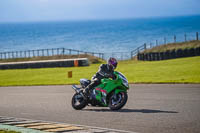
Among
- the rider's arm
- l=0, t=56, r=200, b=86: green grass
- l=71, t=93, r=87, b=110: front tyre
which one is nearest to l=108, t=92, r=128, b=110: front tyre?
the rider's arm

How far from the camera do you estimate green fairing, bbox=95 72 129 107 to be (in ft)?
38.6

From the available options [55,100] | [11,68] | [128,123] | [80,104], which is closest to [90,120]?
[128,123]

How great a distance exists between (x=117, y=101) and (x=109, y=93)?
13.1 inches

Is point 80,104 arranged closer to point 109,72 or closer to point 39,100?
point 109,72

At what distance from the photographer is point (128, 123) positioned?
9844 millimetres

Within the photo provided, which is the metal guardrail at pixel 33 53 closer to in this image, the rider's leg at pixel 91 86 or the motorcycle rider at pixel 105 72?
the rider's leg at pixel 91 86

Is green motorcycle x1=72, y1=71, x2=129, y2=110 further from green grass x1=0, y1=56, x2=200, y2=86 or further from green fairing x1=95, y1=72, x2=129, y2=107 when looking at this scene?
green grass x1=0, y1=56, x2=200, y2=86

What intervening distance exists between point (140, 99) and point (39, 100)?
4.44m

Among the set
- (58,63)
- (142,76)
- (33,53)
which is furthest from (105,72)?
(33,53)

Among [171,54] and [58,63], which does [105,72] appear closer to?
[58,63]

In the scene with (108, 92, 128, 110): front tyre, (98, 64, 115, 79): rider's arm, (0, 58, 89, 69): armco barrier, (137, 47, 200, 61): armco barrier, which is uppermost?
(137, 47, 200, 61): armco barrier

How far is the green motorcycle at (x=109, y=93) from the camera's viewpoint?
463 inches

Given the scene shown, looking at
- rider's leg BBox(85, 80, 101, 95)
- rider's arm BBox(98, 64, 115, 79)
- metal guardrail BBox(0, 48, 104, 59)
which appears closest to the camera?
rider's arm BBox(98, 64, 115, 79)

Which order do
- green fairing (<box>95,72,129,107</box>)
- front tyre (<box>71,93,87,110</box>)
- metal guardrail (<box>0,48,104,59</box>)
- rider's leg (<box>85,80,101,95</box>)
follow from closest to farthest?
1. green fairing (<box>95,72,129,107</box>)
2. rider's leg (<box>85,80,101,95</box>)
3. front tyre (<box>71,93,87,110</box>)
4. metal guardrail (<box>0,48,104,59</box>)
